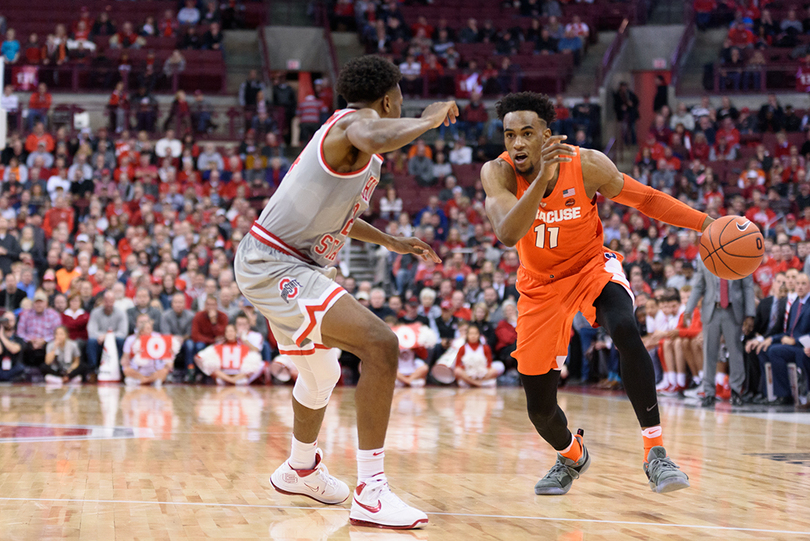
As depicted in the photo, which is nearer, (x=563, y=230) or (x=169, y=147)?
(x=563, y=230)

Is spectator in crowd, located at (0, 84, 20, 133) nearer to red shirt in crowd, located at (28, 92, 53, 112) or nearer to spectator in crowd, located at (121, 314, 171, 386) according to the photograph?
red shirt in crowd, located at (28, 92, 53, 112)

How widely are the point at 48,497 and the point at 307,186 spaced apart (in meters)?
1.95

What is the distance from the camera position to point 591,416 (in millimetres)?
8656

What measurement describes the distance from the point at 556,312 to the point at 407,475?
129 cm

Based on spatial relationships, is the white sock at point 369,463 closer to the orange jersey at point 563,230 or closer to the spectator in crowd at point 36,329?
the orange jersey at point 563,230

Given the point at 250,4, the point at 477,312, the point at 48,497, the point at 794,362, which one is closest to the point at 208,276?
the point at 477,312

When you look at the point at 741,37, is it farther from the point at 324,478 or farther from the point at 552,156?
the point at 324,478

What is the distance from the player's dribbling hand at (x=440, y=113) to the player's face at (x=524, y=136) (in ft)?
2.37

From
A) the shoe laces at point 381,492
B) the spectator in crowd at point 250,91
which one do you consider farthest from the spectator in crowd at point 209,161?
the shoe laces at point 381,492

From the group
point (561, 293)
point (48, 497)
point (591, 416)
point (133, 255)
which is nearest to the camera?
point (48, 497)

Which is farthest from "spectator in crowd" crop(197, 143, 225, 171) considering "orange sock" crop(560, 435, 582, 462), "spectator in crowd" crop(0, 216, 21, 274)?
"orange sock" crop(560, 435, 582, 462)

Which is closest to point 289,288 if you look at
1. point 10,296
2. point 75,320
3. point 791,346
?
point 791,346

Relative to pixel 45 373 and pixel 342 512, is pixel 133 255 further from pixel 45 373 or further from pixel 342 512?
pixel 342 512

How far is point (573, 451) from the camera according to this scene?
4.89m
